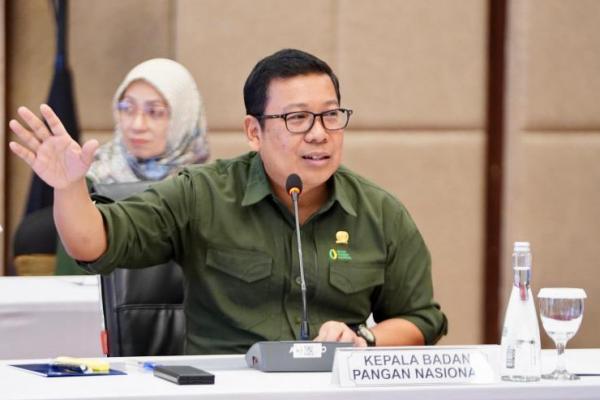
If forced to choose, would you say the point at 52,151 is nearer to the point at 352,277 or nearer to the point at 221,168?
the point at 221,168

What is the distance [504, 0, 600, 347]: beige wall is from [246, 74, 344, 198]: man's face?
213 cm

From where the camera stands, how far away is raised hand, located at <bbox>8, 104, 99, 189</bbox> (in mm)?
1979

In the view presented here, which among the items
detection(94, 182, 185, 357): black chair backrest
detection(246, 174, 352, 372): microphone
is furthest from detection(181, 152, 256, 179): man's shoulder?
detection(246, 174, 352, 372): microphone

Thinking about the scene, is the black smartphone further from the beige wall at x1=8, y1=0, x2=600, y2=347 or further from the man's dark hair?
the beige wall at x1=8, y1=0, x2=600, y2=347

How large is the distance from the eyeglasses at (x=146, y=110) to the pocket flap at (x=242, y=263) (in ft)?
4.77

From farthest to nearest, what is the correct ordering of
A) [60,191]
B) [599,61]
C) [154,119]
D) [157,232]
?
[599,61], [154,119], [157,232], [60,191]

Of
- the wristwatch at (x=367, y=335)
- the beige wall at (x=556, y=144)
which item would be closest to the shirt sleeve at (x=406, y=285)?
the wristwatch at (x=367, y=335)

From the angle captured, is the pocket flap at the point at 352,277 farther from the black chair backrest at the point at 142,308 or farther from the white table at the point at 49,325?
the white table at the point at 49,325

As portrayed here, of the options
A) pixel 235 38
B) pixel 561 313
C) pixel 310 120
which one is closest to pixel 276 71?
pixel 310 120

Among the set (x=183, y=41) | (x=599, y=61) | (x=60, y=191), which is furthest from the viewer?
(x=599, y=61)

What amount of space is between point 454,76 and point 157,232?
7.47ft

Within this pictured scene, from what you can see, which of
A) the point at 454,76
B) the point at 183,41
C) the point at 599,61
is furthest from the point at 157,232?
the point at 599,61

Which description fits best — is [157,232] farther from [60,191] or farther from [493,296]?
[493,296]

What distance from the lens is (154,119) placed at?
3715 millimetres
